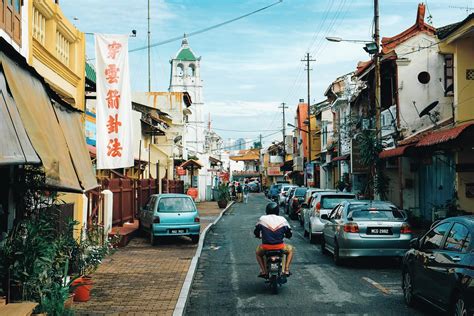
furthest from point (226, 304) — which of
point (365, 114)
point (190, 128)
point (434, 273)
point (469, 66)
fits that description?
point (190, 128)

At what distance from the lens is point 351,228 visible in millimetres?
13805

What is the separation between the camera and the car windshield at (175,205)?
63.5 ft

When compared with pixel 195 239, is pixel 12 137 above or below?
above

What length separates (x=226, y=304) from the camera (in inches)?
395

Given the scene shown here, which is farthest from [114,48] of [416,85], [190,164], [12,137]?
[190,164]

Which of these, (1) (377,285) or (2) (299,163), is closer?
(1) (377,285)

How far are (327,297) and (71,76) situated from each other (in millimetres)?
8719

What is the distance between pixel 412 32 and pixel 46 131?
2351 cm

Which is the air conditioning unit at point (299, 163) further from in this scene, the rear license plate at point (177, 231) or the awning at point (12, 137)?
the awning at point (12, 137)

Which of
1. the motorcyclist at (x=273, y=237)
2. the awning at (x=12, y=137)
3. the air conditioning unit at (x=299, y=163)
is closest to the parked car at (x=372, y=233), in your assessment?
the motorcyclist at (x=273, y=237)

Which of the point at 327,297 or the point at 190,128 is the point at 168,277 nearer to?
the point at 327,297

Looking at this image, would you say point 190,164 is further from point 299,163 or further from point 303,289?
point 303,289

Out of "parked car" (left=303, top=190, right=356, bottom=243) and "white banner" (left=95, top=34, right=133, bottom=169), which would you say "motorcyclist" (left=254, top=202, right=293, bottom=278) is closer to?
"white banner" (left=95, top=34, right=133, bottom=169)

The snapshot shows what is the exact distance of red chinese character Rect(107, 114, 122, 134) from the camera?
49.1 ft
